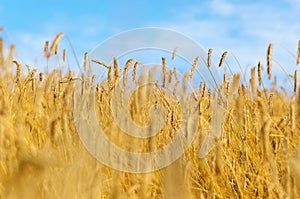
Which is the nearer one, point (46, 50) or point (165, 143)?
point (165, 143)

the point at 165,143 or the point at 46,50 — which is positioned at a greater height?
the point at 46,50

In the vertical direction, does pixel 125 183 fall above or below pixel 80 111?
below

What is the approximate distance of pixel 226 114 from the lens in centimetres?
189

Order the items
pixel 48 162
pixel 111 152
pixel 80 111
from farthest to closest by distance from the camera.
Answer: pixel 80 111
pixel 111 152
pixel 48 162

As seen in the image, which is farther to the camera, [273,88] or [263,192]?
[273,88]

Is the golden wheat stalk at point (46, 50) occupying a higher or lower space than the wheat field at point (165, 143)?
higher

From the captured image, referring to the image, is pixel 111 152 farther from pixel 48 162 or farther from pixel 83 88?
pixel 48 162

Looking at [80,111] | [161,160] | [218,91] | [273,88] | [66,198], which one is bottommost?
[66,198]

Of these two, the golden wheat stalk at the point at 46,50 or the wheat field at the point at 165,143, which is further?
the golden wheat stalk at the point at 46,50

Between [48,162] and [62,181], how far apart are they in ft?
1.06

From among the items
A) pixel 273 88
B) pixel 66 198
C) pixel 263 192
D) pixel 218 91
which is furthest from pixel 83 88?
pixel 273 88

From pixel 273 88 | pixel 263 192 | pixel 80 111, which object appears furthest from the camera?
pixel 273 88

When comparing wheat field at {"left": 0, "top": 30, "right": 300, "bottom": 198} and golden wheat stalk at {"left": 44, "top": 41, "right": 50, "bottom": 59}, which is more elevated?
golden wheat stalk at {"left": 44, "top": 41, "right": 50, "bottom": 59}

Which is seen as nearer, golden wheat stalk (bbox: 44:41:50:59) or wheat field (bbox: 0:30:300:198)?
wheat field (bbox: 0:30:300:198)
